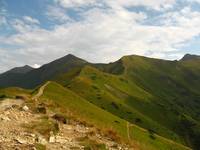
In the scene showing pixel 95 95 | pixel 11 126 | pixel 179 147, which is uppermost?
pixel 95 95

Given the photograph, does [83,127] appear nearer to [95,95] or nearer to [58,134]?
[58,134]

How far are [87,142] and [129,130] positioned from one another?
355 feet

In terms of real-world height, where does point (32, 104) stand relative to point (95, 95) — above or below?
below

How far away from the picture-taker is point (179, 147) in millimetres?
165375

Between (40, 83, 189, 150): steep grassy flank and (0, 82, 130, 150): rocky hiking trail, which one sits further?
(40, 83, 189, 150): steep grassy flank

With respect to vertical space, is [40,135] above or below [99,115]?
below

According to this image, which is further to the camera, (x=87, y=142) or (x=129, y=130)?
(x=129, y=130)

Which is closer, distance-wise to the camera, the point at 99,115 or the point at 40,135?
the point at 40,135

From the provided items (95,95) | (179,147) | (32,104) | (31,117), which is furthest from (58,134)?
(95,95)

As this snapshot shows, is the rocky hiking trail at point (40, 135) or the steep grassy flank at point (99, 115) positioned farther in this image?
the steep grassy flank at point (99, 115)

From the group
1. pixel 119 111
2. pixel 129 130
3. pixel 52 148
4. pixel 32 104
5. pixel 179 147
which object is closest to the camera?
pixel 52 148

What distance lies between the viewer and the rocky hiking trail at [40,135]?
28078mm

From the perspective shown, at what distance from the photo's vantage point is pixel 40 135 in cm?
3012

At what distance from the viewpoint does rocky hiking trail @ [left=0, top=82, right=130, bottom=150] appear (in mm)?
28078
